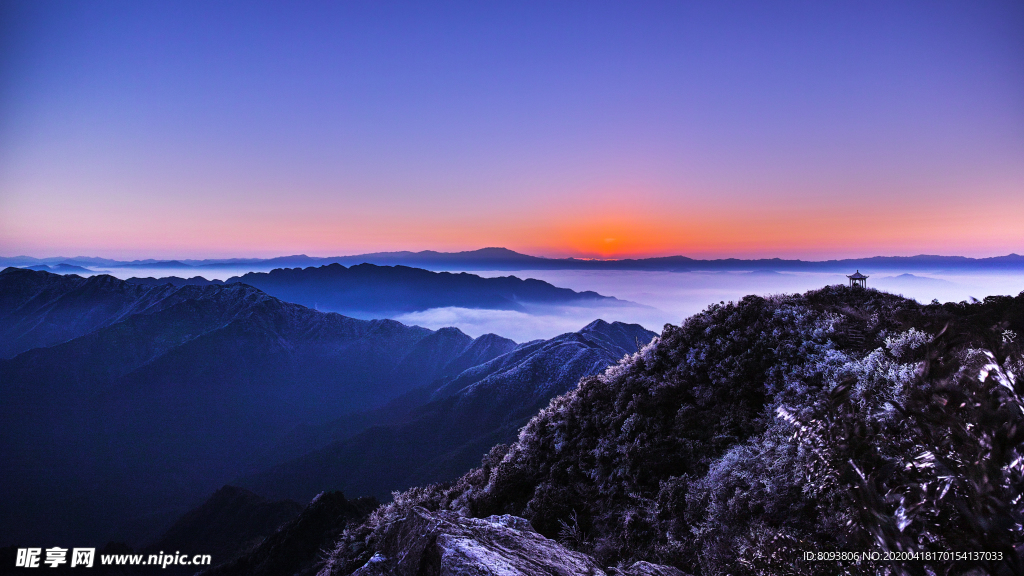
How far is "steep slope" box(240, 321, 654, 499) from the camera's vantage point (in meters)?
90.7

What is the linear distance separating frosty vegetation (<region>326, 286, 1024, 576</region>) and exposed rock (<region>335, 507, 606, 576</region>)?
7.73 feet

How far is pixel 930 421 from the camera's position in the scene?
489cm

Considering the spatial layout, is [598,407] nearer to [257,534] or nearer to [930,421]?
[930,421]

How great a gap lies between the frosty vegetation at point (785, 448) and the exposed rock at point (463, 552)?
2355 mm

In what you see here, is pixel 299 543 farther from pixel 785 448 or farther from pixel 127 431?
pixel 127 431

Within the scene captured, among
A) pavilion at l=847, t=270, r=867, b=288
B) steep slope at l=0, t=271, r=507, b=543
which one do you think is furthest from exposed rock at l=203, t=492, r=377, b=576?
steep slope at l=0, t=271, r=507, b=543

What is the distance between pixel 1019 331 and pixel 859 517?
47.7 ft

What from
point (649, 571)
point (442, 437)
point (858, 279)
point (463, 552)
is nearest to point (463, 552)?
point (463, 552)

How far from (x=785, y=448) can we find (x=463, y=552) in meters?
7.92

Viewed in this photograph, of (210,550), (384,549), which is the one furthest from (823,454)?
(210,550)

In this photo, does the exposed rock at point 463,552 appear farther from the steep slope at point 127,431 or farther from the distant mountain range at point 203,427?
the steep slope at point 127,431

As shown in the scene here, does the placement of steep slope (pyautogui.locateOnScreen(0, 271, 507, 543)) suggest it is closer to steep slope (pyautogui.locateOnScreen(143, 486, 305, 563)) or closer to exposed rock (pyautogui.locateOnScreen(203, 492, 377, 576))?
steep slope (pyautogui.locateOnScreen(143, 486, 305, 563))

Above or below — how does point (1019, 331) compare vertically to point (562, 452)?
above

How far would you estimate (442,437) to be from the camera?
106 meters
